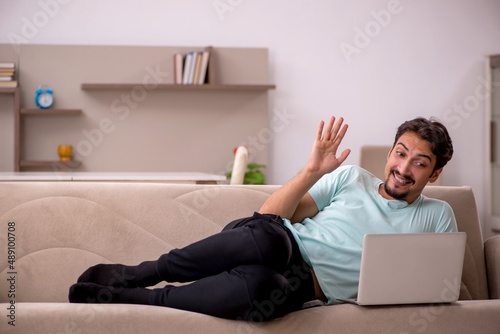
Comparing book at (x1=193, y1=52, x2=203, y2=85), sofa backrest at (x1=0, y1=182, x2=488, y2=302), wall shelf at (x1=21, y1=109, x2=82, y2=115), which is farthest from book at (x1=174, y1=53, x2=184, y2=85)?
sofa backrest at (x1=0, y1=182, x2=488, y2=302)

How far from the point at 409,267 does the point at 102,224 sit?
108 cm

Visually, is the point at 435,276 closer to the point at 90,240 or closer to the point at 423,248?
the point at 423,248

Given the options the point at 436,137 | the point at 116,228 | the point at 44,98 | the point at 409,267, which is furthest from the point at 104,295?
the point at 44,98

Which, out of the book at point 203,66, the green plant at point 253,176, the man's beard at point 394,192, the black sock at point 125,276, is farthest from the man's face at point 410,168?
the book at point 203,66

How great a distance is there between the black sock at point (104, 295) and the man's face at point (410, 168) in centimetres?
94

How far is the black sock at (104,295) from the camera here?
1.60m

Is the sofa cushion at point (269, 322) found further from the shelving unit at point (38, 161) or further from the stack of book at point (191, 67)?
the stack of book at point (191, 67)

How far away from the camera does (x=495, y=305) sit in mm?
1640

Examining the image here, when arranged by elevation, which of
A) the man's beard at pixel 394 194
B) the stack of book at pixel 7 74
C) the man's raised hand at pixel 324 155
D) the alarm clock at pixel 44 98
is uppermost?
the stack of book at pixel 7 74

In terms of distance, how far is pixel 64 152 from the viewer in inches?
193

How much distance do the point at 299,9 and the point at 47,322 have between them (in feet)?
15.0

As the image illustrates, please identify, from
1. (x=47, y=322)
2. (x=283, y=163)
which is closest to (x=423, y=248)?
(x=47, y=322)

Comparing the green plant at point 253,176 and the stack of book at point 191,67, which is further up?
the stack of book at point 191,67

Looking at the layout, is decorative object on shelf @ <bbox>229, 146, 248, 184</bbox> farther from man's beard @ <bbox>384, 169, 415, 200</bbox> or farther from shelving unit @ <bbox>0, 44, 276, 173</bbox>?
shelving unit @ <bbox>0, 44, 276, 173</bbox>
